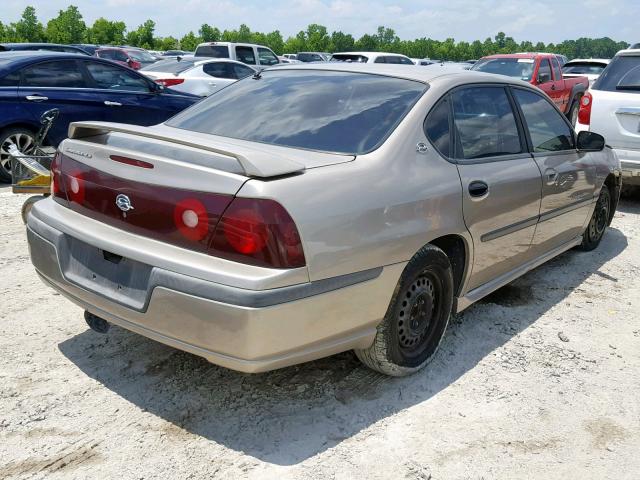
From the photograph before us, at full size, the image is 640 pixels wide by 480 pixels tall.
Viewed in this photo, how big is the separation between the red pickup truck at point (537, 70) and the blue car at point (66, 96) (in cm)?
688

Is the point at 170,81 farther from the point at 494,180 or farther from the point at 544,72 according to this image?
the point at 494,180

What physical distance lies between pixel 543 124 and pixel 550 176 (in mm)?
460

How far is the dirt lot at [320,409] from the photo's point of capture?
8.75 ft

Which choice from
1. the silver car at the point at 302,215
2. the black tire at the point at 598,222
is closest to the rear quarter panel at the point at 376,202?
the silver car at the point at 302,215

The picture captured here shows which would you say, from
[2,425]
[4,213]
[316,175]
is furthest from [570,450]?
[4,213]

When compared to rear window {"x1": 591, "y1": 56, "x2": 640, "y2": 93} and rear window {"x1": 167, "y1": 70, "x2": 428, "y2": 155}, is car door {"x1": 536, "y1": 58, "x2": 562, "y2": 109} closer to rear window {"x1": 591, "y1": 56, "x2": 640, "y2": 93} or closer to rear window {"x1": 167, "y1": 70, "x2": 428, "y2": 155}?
rear window {"x1": 591, "y1": 56, "x2": 640, "y2": 93}

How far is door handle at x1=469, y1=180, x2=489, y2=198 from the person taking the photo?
3471 mm

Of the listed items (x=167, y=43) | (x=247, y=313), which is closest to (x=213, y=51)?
(x=247, y=313)

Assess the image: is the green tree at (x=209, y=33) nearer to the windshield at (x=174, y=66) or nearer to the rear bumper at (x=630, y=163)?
the windshield at (x=174, y=66)

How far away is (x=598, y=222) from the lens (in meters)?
5.82

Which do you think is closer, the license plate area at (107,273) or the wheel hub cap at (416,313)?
the license plate area at (107,273)

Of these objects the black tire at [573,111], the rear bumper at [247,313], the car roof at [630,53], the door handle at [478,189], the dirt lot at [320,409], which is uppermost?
the car roof at [630,53]

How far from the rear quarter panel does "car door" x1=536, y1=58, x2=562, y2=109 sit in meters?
10.4

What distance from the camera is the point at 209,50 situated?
16.8 metres
